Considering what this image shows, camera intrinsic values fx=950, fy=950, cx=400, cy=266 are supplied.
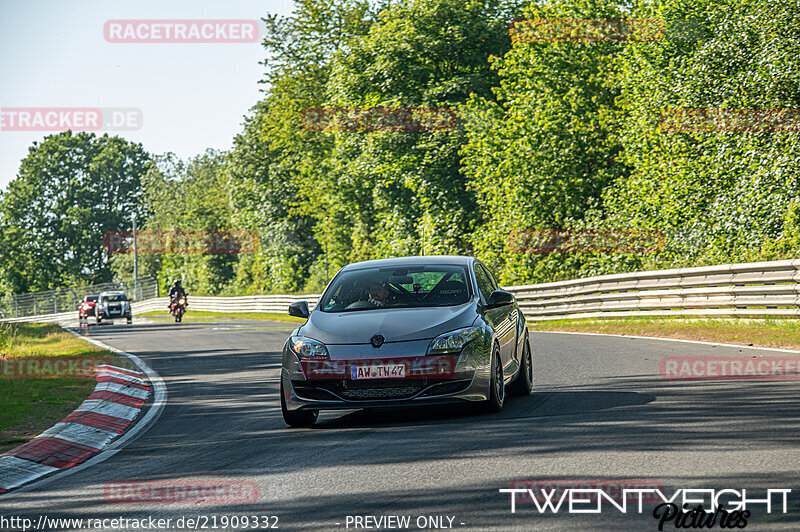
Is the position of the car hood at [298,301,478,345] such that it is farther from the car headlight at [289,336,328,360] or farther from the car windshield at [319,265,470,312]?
the car windshield at [319,265,470,312]

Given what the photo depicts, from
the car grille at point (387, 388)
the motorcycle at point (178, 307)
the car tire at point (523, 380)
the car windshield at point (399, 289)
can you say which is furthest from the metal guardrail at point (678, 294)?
the motorcycle at point (178, 307)

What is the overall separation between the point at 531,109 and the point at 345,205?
18252mm

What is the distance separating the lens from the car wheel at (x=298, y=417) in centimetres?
870

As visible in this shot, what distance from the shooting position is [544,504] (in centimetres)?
529

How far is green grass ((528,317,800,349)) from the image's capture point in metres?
15.3

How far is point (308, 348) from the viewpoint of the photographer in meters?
8.51

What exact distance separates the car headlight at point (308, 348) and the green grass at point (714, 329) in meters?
8.43

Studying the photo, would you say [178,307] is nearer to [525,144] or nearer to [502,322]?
[525,144]

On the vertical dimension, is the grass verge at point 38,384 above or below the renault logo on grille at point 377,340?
below

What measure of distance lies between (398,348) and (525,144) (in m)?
26.2

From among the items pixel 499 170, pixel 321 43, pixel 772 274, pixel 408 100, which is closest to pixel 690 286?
pixel 772 274

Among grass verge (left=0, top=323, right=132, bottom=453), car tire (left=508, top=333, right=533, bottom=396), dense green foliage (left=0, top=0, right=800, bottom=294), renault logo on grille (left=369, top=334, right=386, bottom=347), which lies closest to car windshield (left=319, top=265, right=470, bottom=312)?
renault logo on grille (left=369, top=334, right=386, bottom=347)

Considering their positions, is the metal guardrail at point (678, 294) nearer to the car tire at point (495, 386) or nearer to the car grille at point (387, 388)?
the car tire at point (495, 386)

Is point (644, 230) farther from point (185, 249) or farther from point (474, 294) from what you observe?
point (185, 249)
